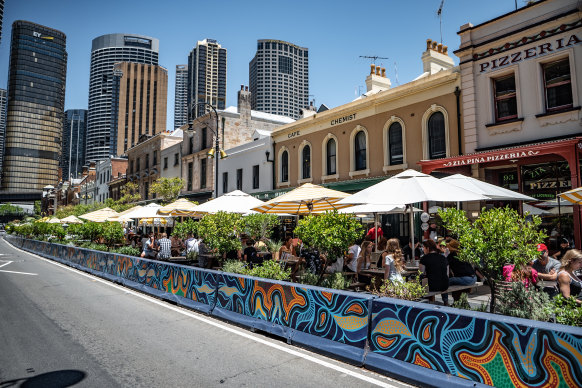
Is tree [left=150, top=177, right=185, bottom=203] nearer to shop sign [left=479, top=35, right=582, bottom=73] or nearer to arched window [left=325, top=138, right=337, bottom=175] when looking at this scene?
arched window [left=325, top=138, right=337, bottom=175]

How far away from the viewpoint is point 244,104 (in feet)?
111

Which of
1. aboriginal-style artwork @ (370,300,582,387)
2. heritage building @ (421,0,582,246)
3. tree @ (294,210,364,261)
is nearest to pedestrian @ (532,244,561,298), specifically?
tree @ (294,210,364,261)

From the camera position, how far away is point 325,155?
21.4 metres

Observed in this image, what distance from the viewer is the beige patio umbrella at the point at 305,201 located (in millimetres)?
11398

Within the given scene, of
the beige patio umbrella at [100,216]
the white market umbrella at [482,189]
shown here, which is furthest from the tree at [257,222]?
the beige patio umbrella at [100,216]

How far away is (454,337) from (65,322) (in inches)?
276

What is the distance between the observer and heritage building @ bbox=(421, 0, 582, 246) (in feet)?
39.7

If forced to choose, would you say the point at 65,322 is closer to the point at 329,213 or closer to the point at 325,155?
the point at 329,213

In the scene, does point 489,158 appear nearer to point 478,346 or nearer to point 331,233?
point 331,233

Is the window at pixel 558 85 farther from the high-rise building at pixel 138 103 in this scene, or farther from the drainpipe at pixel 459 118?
the high-rise building at pixel 138 103

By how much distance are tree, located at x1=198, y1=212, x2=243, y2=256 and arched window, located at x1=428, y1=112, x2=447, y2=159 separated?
9757mm

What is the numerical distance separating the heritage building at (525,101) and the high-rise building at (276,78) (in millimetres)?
155690

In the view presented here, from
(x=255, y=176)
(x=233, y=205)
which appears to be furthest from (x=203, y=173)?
(x=233, y=205)

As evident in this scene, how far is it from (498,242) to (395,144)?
1312 cm
